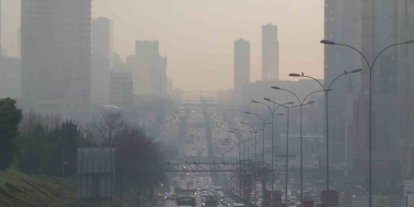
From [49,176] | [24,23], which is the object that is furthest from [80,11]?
[49,176]

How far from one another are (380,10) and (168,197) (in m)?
36.3

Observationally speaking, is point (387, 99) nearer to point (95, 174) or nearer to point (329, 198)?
point (329, 198)

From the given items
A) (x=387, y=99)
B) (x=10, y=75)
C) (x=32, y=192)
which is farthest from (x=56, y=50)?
(x=32, y=192)

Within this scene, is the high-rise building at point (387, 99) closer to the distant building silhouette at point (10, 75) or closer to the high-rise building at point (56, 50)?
the high-rise building at point (56, 50)

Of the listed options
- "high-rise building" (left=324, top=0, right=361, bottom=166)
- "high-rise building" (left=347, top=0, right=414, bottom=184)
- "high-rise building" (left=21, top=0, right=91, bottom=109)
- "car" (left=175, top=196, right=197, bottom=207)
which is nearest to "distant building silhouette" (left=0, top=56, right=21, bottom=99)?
Result: "high-rise building" (left=21, top=0, right=91, bottom=109)

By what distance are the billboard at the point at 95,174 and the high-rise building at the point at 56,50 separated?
383 feet

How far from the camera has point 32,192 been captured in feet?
160

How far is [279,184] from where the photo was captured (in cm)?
12412

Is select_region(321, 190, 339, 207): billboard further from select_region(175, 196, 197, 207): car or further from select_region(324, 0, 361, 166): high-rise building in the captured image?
select_region(324, 0, 361, 166): high-rise building

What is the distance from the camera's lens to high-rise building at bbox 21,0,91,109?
168125 mm

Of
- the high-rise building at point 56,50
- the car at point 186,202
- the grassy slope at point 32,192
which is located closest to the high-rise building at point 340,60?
the high-rise building at point 56,50

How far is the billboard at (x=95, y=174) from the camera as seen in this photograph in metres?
45.4

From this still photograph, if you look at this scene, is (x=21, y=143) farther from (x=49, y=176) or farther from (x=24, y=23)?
(x=24, y=23)

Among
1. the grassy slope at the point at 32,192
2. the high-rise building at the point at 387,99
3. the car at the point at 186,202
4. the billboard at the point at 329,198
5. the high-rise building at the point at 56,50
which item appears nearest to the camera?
the grassy slope at the point at 32,192
